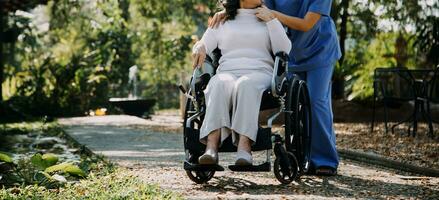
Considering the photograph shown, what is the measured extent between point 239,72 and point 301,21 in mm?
674

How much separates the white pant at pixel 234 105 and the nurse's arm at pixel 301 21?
560mm

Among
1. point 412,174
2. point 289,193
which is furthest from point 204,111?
point 412,174

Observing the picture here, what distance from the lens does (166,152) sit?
7.51m

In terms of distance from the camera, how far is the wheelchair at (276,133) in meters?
4.62

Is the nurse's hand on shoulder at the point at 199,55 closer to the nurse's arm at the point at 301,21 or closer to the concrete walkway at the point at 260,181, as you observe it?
the nurse's arm at the point at 301,21

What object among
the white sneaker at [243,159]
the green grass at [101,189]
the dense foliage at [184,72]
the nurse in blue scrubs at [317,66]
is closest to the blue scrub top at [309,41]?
the nurse in blue scrubs at [317,66]

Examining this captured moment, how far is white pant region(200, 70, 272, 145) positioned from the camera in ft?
15.0

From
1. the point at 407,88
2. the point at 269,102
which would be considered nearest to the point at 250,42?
the point at 269,102

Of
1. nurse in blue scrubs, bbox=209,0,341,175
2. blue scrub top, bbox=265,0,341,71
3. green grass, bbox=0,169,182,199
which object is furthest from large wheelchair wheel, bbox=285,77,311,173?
Result: green grass, bbox=0,169,182,199

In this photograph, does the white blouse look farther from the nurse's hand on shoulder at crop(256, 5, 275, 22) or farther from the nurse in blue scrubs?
the nurse in blue scrubs

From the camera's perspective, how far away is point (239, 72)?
485 cm

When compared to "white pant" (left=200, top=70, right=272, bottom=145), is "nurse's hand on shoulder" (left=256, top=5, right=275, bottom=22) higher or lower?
higher

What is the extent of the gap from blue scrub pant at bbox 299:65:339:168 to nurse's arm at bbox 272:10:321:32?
0.41 meters

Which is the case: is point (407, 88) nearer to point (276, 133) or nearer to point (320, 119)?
point (320, 119)
